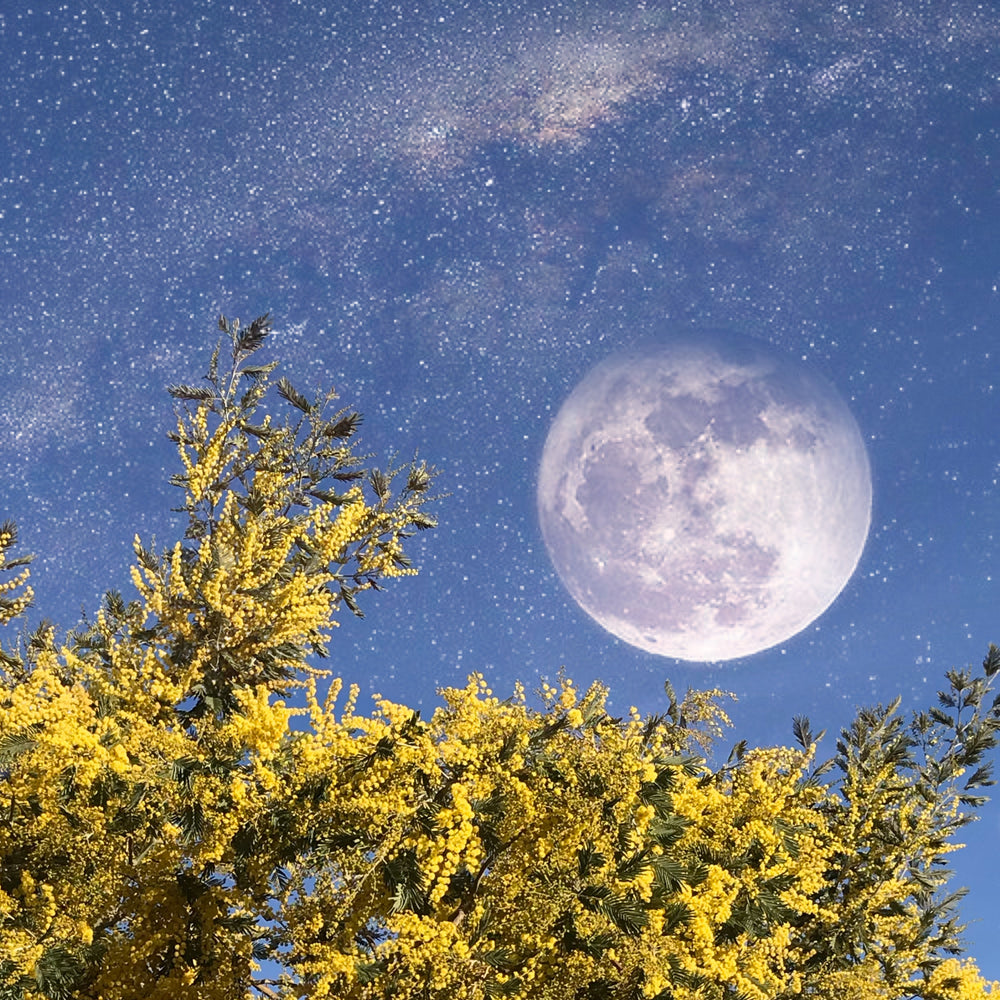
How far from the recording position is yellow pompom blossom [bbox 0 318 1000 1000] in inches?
359

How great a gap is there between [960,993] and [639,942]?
9507mm

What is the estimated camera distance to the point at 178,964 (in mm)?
9922

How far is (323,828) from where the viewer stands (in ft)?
30.8

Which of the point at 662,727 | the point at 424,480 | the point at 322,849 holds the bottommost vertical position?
the point at 322,849

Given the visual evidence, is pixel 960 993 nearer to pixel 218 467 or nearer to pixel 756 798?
pixel 756 798

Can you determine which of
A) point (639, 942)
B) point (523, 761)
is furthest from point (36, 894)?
point (639, 942)

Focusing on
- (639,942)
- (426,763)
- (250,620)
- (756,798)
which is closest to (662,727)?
(756,798)

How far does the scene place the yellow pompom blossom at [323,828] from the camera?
9125mm

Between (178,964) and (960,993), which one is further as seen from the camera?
(960,993)

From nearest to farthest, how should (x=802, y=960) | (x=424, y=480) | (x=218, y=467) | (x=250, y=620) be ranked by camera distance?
(x=250, y=620) < (x=218, y=467) < (x=424, y=480) < (x=802, y=960)

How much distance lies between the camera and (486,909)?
401 inches

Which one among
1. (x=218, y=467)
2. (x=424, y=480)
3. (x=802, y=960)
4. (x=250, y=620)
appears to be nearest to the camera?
(x=250, y=620)

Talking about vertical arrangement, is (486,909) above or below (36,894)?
above

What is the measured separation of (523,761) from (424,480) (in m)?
5.52
